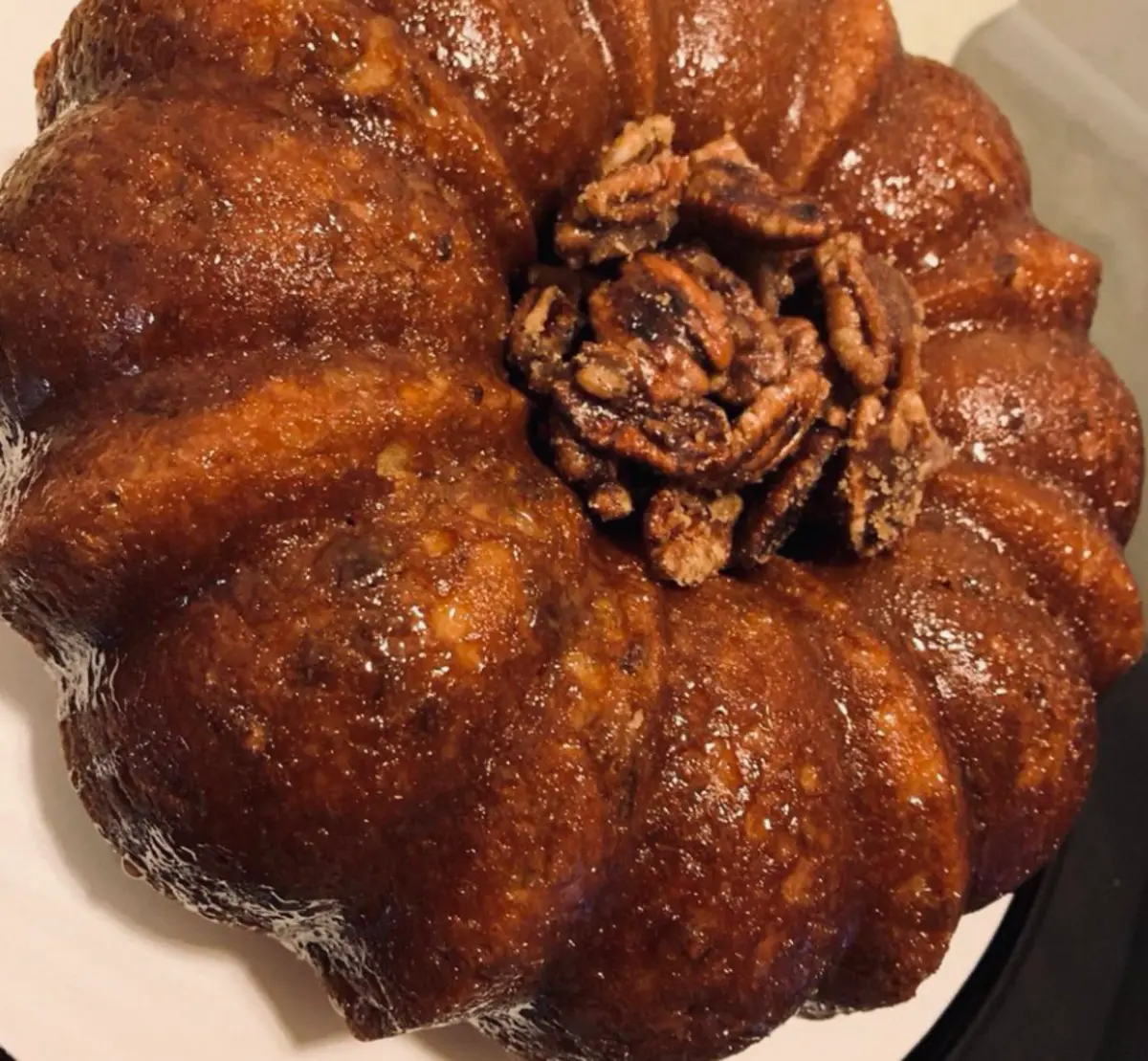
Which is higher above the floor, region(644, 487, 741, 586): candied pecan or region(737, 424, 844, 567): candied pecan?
region(737, 424, 844, 567): candied pecan

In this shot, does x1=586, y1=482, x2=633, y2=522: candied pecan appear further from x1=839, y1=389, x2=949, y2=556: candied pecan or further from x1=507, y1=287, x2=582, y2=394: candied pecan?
x1=839, y1=389, x2=949, y2=556: candied pecan

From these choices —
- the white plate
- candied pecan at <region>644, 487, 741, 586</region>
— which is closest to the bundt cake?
candied pecan at <region>644, 487, 741, 586</region>

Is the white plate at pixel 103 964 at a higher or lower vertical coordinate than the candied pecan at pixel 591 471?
lower

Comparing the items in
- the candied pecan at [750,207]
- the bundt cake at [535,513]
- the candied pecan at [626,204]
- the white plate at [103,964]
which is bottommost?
the white plate at [103,964]

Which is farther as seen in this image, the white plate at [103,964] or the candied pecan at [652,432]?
the white plate at [103,964]

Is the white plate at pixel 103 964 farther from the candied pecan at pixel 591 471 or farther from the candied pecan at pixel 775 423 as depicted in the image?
the candied pecan at pixel 775 423

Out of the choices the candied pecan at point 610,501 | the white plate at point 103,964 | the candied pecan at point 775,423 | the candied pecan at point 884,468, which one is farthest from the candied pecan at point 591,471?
the white plate at point 103,964

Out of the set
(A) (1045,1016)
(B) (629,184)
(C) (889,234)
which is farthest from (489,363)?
(A) (1045,1016)

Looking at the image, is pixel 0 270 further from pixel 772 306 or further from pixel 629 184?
pixel 772 306
